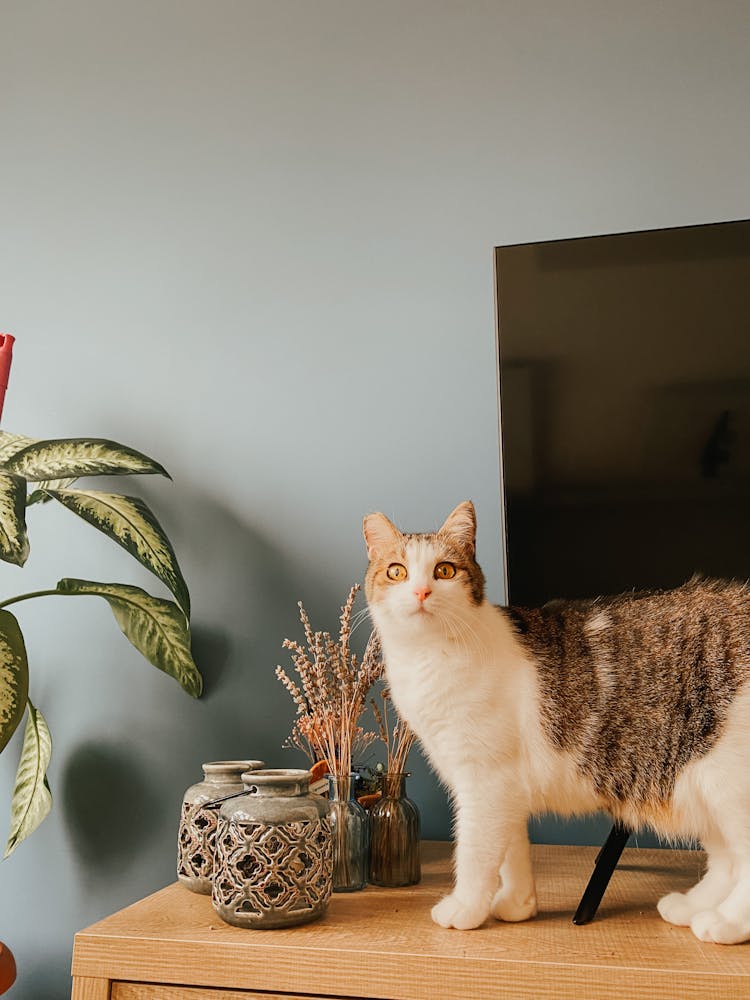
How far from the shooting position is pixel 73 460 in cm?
124

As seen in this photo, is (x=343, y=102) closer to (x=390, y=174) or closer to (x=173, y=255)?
(x=390, y=174)

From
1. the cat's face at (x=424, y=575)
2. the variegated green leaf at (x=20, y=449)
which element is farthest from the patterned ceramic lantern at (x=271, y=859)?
the variegated green leaf at (x=20, y=449)

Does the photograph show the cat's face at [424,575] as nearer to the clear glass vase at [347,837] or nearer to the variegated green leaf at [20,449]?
the clear glass vase at [347,837]

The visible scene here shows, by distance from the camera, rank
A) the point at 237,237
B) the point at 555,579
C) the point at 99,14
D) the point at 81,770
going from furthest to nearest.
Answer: the point at 99,14, the point at 237,237, the point at 81,770, the point at 555,579

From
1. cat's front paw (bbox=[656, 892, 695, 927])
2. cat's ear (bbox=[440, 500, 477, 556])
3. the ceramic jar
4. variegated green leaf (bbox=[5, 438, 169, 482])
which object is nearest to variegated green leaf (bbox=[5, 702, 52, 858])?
the ceramic jar

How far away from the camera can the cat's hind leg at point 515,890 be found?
91cm

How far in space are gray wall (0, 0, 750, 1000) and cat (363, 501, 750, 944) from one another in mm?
400

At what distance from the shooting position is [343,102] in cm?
157

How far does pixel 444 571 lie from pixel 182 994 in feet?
1.69

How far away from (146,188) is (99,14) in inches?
15.9

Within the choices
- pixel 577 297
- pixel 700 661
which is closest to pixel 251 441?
pixel 577 297

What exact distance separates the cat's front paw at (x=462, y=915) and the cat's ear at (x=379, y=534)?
40 centimetres

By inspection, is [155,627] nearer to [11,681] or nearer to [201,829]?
[11,681]

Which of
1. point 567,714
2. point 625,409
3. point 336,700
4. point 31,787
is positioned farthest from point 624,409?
point 31,787
